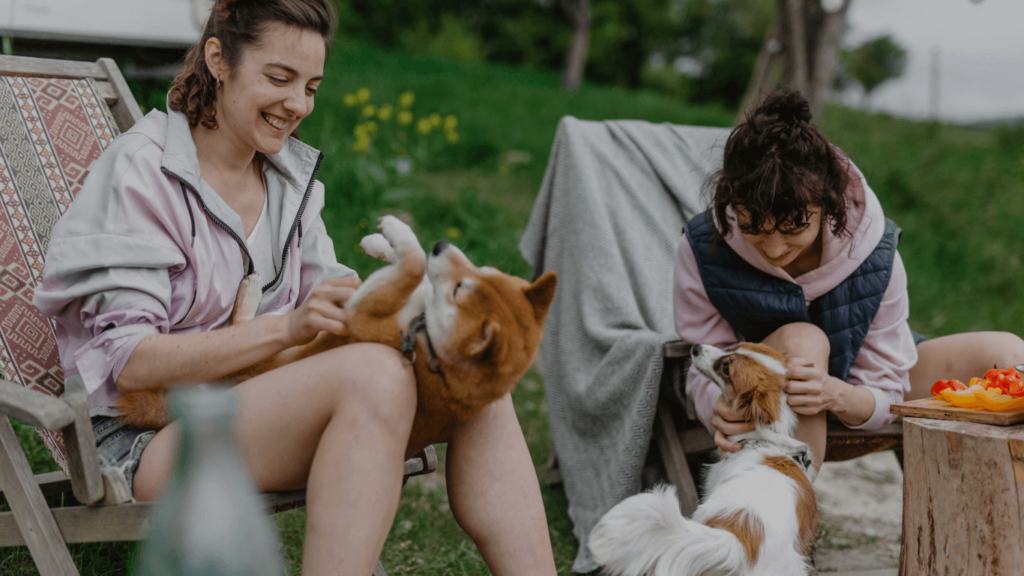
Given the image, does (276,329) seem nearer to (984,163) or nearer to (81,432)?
(81,432)

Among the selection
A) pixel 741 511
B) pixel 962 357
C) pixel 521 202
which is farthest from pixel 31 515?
pixel 521 202

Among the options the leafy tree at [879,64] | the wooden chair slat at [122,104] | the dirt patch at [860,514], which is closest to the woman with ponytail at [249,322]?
the wooden chair slat at [122,104]

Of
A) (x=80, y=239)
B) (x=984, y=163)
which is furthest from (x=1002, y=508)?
(x=984, y=163)

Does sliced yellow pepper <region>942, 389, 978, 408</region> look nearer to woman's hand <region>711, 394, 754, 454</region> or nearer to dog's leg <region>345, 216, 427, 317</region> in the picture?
woman's hand <region>711, 394, 754, 454</region>

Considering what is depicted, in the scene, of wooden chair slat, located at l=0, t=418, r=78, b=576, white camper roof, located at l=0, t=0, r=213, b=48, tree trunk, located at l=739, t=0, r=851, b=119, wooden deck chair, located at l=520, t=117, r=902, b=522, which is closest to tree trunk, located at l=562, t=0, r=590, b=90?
tree trunk, located at l=739, t=0, r=851, b=119

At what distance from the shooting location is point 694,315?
7.07ft

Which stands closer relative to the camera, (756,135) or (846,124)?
(756,135)

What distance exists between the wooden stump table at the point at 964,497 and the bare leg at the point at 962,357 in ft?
1.64

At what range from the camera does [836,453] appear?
6.95ft

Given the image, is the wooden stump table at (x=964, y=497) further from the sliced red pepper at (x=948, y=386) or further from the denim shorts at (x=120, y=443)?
the denim shorts at (x=120, y=443)

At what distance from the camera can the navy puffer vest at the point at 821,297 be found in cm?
196

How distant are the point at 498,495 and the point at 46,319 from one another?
1086mm

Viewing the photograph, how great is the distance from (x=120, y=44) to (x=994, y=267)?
571 cm

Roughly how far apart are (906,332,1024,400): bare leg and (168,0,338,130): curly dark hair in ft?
5.84
